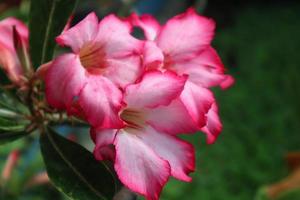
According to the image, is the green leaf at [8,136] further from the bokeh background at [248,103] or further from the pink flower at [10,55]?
the bokeh background at [248,103]

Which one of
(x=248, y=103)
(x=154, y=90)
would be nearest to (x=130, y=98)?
(x=154, y=90)

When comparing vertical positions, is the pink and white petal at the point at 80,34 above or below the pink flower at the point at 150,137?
above

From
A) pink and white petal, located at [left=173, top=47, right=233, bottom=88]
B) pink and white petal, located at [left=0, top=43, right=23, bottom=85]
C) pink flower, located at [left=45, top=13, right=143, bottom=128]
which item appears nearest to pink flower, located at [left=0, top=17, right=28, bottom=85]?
pink and white petal, located at [left=0, top=43, right=23, bottom=85]

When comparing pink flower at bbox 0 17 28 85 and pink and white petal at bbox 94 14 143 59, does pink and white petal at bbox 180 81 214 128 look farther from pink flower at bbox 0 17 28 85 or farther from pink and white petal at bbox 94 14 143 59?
pink flower at bbox 0 17 28 85

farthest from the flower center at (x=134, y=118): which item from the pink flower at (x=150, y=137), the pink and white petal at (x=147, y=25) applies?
the pink and white petal at (x=147, y=25)

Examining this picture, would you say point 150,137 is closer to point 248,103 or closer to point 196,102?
point 196,102

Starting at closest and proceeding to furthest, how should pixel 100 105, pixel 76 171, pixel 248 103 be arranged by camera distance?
pixel 100 105, pixel 76 171, pixel 248 103

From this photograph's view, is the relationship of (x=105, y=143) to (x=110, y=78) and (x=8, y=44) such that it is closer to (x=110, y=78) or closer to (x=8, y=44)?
(x=110, y=78)
